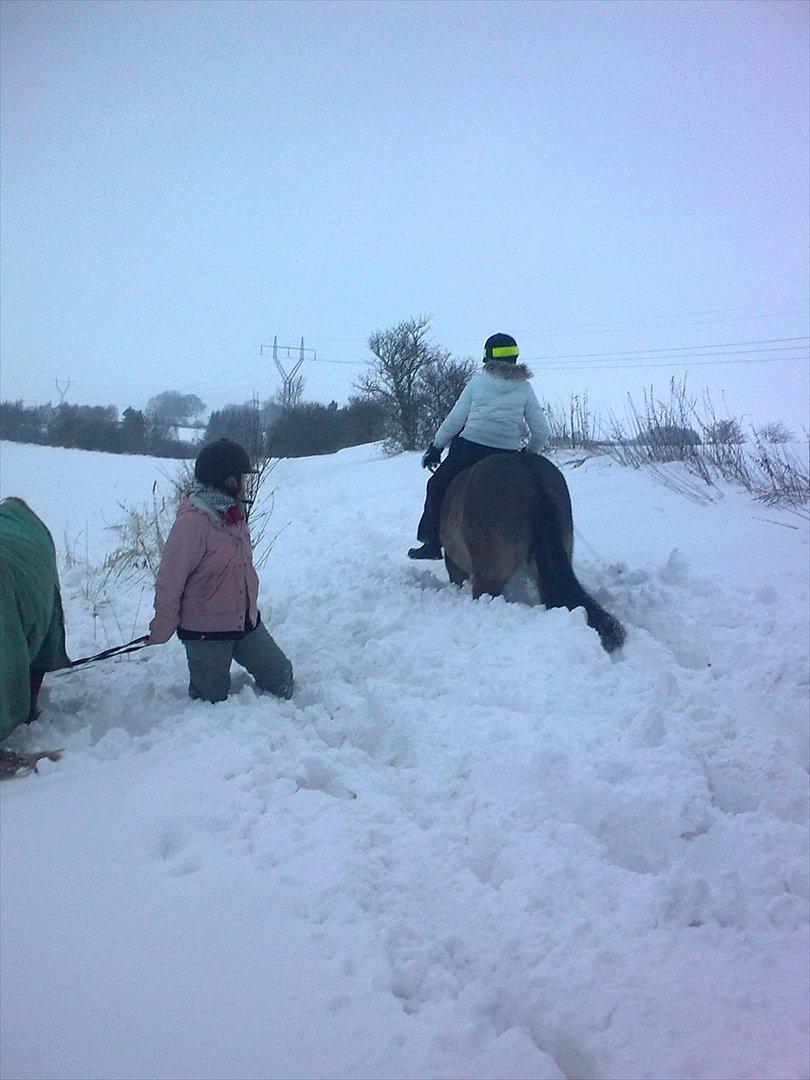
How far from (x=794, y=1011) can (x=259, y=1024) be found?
1.47 meters

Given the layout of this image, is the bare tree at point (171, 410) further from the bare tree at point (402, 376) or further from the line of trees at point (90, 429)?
the bare tree at point (402, 376)

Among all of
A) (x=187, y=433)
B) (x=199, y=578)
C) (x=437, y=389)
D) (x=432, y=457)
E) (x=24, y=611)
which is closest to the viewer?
(x=24, y=611)

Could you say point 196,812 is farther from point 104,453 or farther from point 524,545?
point 104,453

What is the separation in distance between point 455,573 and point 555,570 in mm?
1468

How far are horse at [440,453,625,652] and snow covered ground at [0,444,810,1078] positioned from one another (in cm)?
26

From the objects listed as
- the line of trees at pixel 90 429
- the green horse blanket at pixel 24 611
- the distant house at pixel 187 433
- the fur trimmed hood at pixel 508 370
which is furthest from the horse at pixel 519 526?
the line of trees at pixel 90 429

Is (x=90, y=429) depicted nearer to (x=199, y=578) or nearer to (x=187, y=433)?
(x=187, y=433)

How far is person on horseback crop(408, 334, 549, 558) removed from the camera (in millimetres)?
5504

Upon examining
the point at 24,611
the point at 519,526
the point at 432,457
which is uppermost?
the point at 432,457

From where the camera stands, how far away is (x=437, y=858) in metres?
2.47


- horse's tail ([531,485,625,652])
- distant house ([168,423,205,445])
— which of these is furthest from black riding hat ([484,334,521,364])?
distant house ([168,423,205,445])

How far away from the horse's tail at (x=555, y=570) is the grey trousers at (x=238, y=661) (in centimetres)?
A: 177

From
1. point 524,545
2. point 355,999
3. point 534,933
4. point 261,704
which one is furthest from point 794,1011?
point 524,545

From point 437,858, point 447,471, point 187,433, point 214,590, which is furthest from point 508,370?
point 187,433
